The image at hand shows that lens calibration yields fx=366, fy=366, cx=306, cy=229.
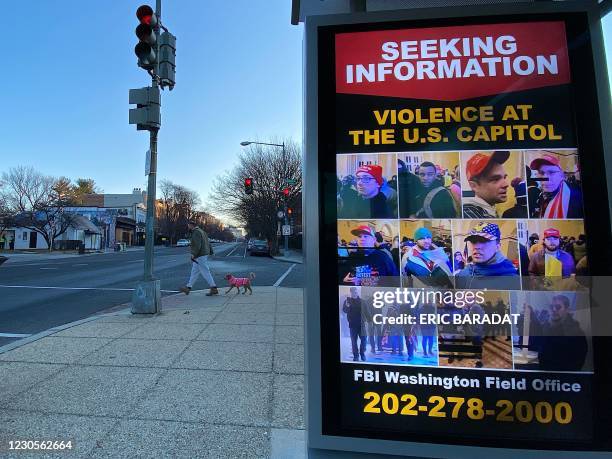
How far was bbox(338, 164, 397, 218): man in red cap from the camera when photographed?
2156 mm

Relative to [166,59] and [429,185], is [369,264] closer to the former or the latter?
[429,185]

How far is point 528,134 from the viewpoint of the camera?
82.5 inches

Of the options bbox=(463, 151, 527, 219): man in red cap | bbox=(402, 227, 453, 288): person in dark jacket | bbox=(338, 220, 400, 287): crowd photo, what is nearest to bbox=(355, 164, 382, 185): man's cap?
bbox=(338, 220, 400, 287): crowd photo

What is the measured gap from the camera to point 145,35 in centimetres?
608

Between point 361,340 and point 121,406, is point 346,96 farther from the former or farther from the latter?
point 121,406

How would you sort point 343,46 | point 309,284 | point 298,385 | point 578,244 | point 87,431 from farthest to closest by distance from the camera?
point 298,385, point 87,431, point 343,46, point 309,284, point 578,244

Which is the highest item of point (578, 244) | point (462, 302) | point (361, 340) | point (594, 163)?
point (594, 163)

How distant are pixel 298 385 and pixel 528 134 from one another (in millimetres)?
3028

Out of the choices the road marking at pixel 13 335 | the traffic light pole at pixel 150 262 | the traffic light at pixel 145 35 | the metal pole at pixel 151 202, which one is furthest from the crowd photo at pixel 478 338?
the road marking at pixel 13 335

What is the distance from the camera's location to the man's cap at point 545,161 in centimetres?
207

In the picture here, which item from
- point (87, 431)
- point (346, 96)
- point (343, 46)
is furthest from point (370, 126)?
point (87, 431)

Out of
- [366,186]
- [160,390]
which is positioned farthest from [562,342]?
[160,390]

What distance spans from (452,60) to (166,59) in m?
6.36

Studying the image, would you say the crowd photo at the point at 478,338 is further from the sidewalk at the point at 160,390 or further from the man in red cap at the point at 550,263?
the sidewalk at the point at 160,390
